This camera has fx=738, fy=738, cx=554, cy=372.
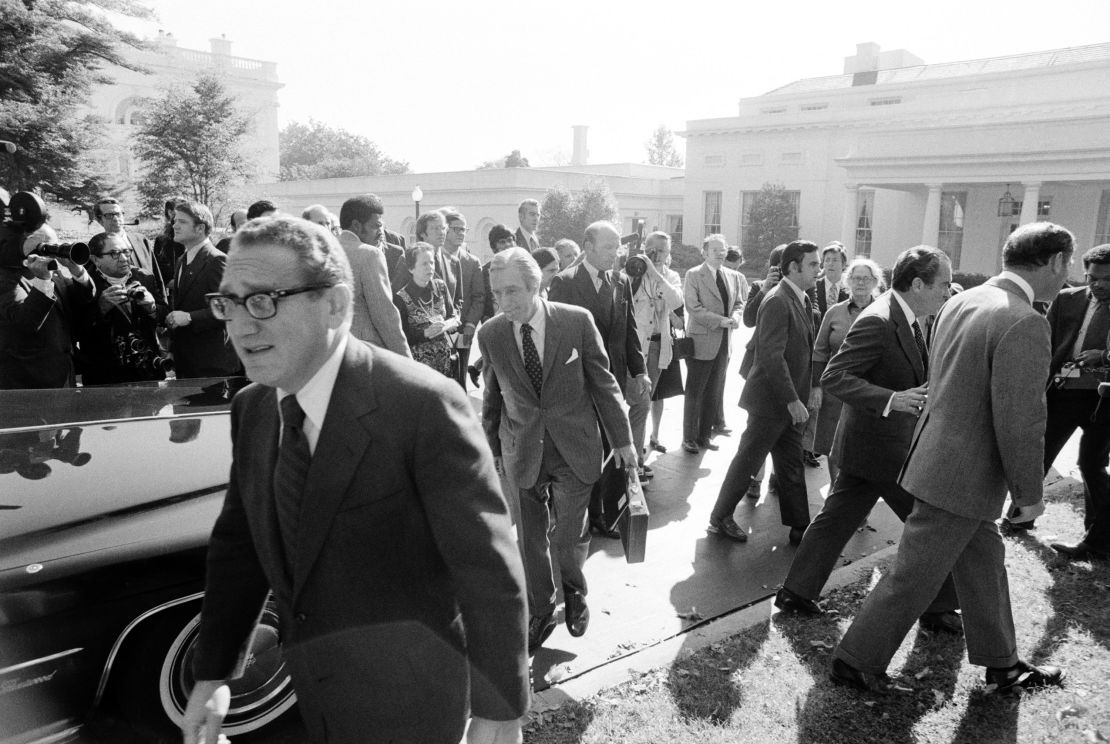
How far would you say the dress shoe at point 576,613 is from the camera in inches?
159

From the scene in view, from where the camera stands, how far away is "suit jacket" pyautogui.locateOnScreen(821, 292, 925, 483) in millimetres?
4039

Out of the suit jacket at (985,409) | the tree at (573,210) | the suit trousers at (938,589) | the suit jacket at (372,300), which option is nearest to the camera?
the suit jacket at (985,409)

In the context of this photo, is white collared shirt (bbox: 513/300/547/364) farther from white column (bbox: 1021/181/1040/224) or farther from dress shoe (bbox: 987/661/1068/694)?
white column (bbox: 1021/181/1040/224)

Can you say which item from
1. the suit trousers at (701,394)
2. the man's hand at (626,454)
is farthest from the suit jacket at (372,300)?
the suit trousers at (701,394)

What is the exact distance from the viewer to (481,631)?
1.71 meters

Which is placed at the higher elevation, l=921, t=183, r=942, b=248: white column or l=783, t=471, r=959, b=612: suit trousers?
l=921, t=183, r=942, b=248: white column

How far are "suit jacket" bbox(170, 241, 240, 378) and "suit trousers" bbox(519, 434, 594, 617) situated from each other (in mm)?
3210

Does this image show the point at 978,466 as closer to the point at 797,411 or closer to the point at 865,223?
the point at 797,411

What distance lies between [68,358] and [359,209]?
253 cm

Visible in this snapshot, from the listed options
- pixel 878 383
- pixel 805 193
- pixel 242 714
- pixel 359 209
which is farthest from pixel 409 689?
pixel 805 193

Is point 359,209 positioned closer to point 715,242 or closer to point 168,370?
point 168,370

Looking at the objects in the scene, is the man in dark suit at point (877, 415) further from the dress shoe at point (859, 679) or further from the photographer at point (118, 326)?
the photographer at point (118, 326)

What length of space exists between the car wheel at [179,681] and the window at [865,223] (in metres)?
36.0

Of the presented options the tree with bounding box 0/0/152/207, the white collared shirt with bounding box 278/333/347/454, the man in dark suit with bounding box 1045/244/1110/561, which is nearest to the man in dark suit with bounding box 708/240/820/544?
the man in dark suit with bounding box 1045/244/1110/561
